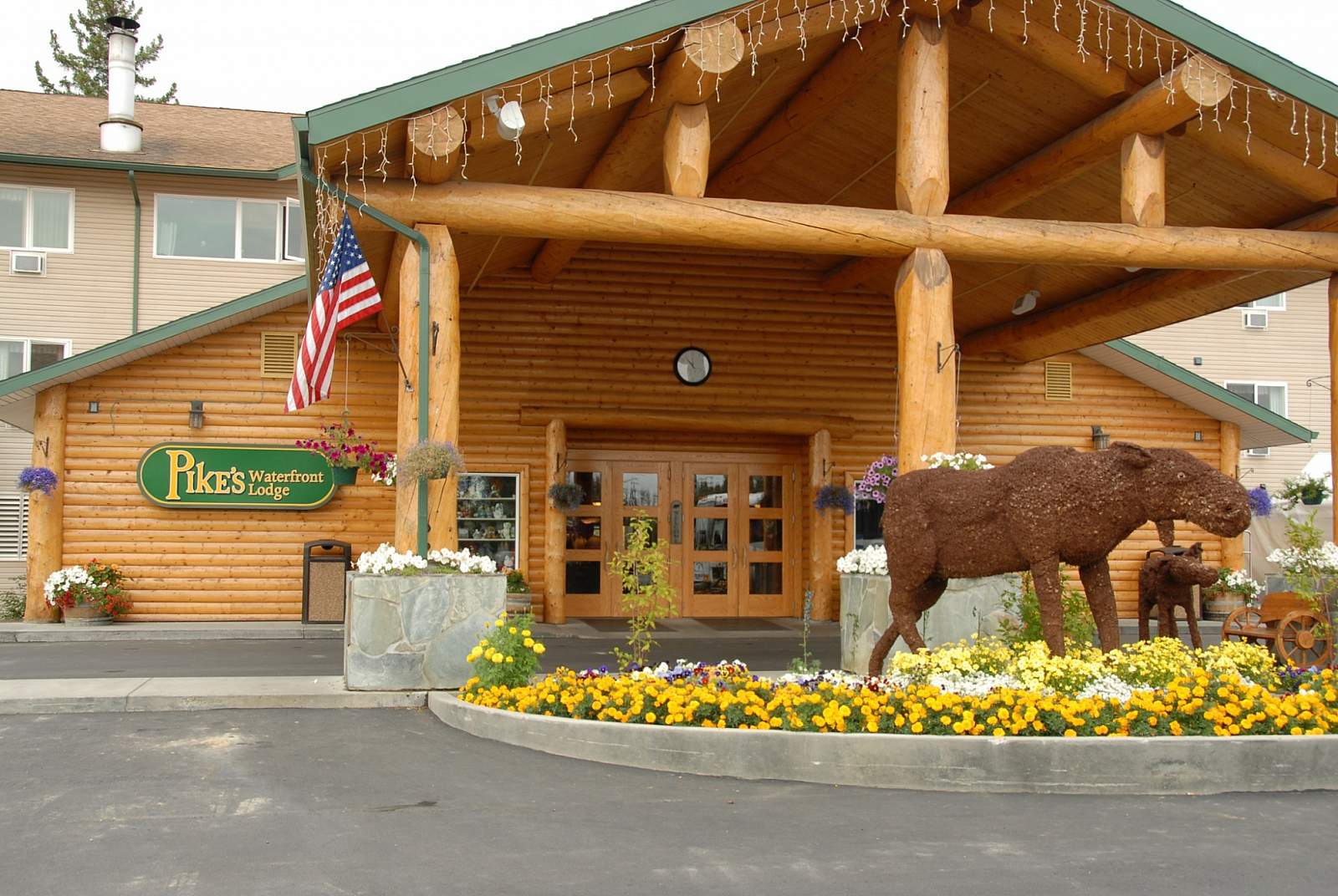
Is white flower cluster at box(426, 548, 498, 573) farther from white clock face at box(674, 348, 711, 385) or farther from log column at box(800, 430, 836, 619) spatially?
log column at box(800, 430, 836, 619)

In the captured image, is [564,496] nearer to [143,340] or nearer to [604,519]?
[604,519]

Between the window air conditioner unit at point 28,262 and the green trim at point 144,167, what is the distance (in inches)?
54.4

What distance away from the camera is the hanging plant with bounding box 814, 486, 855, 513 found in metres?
16.7

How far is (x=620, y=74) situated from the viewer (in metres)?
10.3

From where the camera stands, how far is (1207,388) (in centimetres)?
1767

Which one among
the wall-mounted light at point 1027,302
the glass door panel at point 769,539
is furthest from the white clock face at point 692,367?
the wall-mounted light at point 1027,302

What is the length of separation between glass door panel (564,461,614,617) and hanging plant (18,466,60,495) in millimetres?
6414

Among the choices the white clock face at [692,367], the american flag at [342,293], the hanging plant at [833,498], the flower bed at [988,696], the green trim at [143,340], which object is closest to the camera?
the flower bed at [988,696]

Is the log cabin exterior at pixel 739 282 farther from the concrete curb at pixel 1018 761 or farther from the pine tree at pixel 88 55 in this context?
the pine tree at pixel 88 55

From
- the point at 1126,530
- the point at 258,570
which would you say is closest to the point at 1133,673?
the point at 1126,530

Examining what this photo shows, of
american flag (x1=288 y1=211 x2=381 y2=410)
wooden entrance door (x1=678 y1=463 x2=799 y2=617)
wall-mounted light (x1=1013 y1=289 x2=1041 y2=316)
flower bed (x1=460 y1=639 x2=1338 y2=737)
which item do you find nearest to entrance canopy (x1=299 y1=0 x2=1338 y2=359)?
american flag (x1=288 y1=211 x2=381 y2=410)

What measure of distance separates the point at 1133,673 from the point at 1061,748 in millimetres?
1598

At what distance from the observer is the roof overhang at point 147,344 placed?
14.8 metres

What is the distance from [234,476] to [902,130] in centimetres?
959
